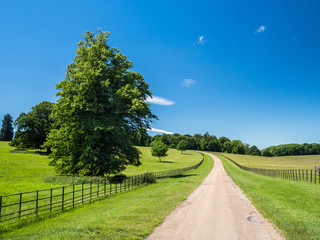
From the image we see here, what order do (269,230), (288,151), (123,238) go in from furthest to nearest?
(288,151) < (269,230) < (123,238)

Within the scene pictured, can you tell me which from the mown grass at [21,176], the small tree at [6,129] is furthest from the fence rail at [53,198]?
the small tree at [6,129]

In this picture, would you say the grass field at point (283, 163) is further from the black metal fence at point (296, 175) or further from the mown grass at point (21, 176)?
the mown grass at point (21, 176)

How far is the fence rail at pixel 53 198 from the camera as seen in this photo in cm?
1287

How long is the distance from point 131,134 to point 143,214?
21050mm

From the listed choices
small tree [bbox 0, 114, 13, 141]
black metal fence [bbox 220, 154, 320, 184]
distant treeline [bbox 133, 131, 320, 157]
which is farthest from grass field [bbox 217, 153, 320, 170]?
small tree [bbox 0, 114, 13, 141]

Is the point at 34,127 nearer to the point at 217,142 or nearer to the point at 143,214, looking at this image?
the point at 143,214

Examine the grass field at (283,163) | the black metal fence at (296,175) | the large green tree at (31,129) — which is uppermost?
the large green tree at (31,129)

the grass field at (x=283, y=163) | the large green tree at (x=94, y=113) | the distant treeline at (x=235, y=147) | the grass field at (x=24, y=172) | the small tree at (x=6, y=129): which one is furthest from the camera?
the distant treeline at (x=235, y=147)

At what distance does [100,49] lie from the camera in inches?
1198

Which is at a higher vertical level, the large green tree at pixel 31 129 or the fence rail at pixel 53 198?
the large green tree at pixel 31 129

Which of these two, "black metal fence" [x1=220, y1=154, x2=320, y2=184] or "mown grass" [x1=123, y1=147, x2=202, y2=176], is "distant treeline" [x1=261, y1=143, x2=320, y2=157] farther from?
"black metal fence" [x1=220, y1=154, x2=320, y2=184]

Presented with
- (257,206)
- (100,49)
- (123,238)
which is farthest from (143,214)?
(100,49)

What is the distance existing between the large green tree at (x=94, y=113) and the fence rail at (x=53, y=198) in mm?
3791

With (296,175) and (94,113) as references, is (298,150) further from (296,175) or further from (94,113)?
(94,113)
